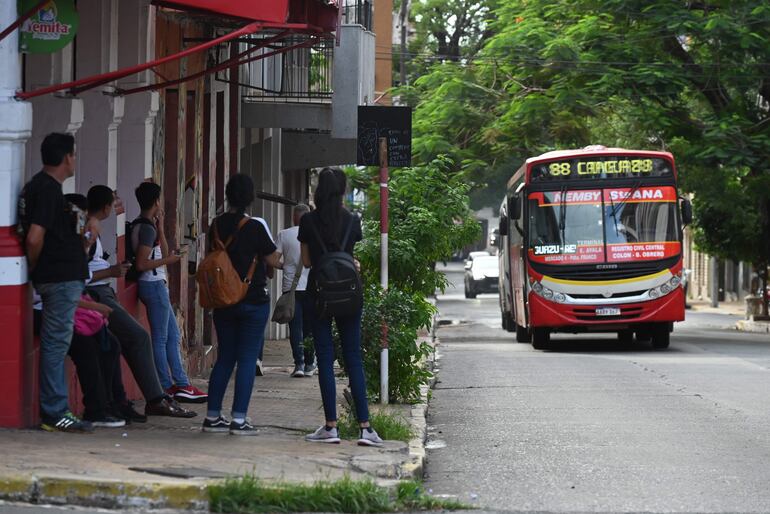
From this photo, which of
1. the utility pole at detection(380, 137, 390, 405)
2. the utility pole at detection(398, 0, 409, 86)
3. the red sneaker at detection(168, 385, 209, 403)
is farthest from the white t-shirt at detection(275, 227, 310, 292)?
the utility pole at detection(398, 0, 409, 86)

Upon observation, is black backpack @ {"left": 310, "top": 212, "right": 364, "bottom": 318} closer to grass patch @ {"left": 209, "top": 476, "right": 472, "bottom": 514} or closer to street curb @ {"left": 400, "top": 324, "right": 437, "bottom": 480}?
street curb @ {"left": 400, "top": 324, "right": 437, "bottom": 480}

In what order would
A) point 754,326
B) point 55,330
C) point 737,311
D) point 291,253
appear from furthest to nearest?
1. point 737,311
2. point 754,326
3. point 291,253
4. point 55,330

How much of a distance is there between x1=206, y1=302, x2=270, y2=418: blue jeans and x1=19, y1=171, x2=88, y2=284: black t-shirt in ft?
3.37

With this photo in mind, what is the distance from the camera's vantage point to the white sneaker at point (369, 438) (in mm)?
9523

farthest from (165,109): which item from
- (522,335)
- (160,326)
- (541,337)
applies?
(522,335)

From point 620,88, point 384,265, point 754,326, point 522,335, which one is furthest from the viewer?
point 754,326

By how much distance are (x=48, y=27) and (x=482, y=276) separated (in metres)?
50.4

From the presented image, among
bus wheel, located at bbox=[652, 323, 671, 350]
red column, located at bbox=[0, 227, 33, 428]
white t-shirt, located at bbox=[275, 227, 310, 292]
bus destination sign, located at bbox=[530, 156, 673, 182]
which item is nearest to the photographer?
red column, located at bbox=[0, 227, 33, 428]

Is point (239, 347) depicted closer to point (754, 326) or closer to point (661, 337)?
point (661, 337)

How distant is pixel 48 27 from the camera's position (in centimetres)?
930

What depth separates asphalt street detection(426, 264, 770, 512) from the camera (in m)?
8.48

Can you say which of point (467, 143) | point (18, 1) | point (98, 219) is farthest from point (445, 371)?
point (467, 143)

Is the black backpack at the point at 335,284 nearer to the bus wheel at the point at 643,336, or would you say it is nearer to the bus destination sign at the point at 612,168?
the bus destination sign at the point at 612,168

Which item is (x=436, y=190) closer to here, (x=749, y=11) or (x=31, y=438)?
(x=31, y=438)
